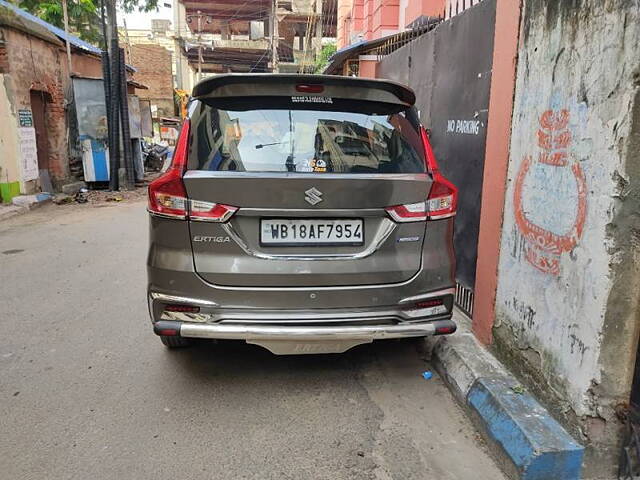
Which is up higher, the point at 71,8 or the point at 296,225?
the point at 71,8

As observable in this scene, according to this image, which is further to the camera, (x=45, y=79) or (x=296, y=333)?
(x=45, y=79)

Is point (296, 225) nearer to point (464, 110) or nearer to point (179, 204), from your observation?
point (179, 204)

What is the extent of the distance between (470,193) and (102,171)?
11876 millimetres

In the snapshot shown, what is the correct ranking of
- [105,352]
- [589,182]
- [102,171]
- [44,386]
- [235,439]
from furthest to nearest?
1. [102,171]
2. [105,352]
3. [44,386]
4. [235,439]
5. [589,182]

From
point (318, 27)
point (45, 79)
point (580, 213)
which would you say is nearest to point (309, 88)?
point (580, 213)

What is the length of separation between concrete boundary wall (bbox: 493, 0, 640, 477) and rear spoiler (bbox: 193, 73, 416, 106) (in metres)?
0.88

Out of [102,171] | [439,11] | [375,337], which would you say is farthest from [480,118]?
[102,171]

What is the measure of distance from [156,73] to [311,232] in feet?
95.7

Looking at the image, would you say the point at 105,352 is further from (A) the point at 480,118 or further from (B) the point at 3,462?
(A) the point at 480,118

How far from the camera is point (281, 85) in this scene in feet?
9.88

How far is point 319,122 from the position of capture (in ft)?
10.1

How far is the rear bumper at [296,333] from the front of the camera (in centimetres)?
278

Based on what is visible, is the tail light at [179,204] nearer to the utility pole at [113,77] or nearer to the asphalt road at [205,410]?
the asphalt road at [205,410]

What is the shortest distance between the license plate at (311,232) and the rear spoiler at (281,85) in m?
0.79
